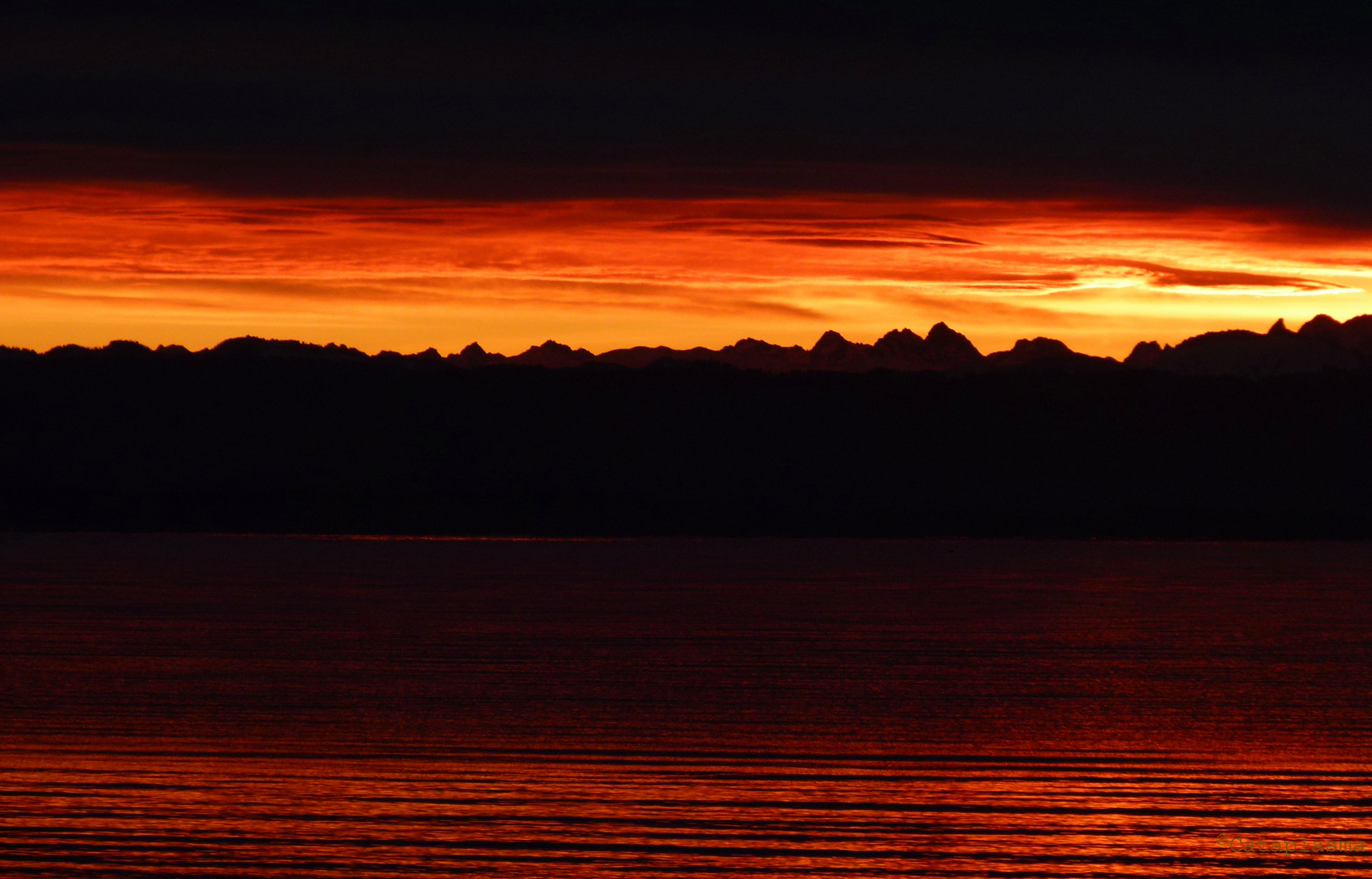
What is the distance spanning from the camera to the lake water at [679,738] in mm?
15523

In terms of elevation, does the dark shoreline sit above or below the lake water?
above

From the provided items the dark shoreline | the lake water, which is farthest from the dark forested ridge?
the lake water

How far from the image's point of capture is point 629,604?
4419 centimetres

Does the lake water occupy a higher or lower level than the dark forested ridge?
lower

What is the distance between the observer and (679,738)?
70.2ft

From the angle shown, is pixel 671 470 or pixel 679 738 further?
pixel 671 470

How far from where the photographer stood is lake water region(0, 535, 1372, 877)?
15.5 meters

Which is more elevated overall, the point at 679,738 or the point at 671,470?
the point at 671,470

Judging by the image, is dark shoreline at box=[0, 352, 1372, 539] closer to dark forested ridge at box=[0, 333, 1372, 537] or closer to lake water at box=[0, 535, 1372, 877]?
dark forested ridge at box=[0, 333, 1372, 537]

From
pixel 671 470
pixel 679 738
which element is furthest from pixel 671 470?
pixel 679 738

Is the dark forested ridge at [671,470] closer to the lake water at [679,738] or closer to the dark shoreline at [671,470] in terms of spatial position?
the dark shoreline at [671,470]

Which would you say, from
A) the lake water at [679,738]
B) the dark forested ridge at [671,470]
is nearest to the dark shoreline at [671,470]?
the dark forested ridge at [671,470]

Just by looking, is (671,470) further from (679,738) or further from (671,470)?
(679,738)

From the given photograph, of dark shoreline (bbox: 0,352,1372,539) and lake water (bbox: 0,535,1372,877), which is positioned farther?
dark shoreline (bbox: 0,352,1372,539)
